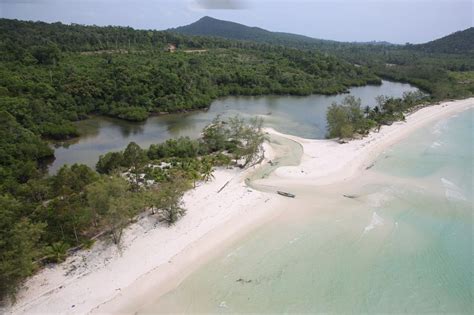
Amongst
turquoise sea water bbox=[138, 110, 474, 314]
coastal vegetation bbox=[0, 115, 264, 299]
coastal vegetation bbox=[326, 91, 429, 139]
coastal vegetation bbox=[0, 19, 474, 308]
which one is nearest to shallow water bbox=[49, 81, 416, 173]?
coastal vegetation bbox=[0, 19, 474, 308]

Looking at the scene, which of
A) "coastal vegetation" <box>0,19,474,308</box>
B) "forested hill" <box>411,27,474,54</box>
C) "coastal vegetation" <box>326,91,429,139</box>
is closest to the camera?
"coastal vegetation" <box>0,19,474,308</box>

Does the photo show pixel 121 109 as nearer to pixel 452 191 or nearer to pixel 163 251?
pixel 163 251

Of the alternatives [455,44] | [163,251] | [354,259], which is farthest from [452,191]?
[455,44]

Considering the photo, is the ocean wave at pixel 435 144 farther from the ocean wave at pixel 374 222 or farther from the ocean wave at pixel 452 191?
the ocean wave at pixel 374 222

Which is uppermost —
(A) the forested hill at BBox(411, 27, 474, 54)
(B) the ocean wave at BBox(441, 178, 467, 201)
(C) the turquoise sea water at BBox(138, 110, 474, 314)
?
(A) the forested hill at BBox(411, 27, 474, 54)

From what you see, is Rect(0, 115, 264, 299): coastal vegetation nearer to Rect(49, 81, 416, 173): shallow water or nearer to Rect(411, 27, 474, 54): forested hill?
Rect(49, 81, 416, 173): shallow water

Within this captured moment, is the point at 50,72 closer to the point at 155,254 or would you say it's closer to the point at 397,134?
the point at 155,254
